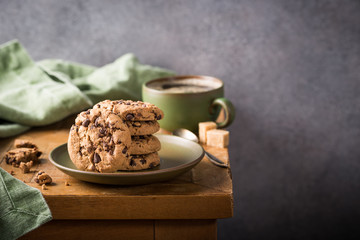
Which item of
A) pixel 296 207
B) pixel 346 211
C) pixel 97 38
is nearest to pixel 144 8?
pixel 97 38

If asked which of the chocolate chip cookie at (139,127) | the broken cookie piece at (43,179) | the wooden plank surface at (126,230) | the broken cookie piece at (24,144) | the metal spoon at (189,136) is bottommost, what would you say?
the wooden plank surface at (126,230)

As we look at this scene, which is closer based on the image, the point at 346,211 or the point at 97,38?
the point at 97,38

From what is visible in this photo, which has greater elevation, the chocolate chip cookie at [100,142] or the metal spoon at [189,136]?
the chocolate chip cookie at [100,142]

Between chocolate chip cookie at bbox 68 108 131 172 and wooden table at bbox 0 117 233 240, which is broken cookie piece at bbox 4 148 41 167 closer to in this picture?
wooden table at bbox 0 117 233 240

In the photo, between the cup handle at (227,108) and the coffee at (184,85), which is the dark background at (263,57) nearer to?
the coffee at (184,85)

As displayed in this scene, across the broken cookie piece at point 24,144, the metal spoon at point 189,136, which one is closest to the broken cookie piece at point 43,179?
the broken cookie piece at point 24,144

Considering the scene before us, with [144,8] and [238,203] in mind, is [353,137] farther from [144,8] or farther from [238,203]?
[144,8]

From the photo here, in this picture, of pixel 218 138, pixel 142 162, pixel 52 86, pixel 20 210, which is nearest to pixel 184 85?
pixel 218 138
